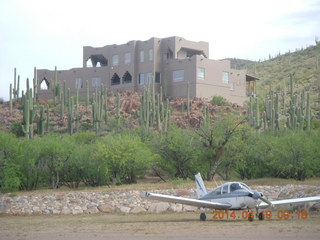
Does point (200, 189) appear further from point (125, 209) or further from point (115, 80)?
point (115, 80)

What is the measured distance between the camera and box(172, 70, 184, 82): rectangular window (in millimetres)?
69894

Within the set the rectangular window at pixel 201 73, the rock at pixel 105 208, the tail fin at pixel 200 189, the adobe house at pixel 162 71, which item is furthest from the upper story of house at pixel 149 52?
the tail fin at pixel 200 189

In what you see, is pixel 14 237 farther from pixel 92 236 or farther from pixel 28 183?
pixel 28 183

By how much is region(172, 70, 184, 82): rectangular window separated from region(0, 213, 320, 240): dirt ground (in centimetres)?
4689

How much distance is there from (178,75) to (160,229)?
170 feet

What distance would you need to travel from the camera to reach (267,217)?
22.7m

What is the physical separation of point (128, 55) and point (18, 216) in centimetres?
4828

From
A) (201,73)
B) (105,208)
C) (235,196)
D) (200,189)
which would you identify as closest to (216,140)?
(105,208)

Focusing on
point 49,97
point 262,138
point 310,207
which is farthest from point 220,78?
point 310,207

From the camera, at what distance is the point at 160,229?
19.6 m

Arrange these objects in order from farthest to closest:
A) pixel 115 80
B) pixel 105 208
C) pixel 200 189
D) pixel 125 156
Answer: pixel 115 80 < pixel 125 156 < pixel 105 208 < pixel 200 189

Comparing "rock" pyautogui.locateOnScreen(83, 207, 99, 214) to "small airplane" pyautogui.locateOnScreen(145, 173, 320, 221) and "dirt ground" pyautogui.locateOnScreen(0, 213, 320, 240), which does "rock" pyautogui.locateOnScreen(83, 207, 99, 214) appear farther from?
"small airplane" pyautogui.locateOnScreen(145, 173, 320, 221)

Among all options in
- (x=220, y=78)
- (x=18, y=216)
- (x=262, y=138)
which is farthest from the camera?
(x=220, y=78)
